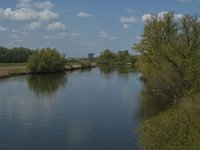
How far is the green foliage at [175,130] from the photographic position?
13555 mm

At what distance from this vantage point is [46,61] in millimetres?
88188

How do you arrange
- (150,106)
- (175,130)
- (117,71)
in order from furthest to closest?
(117,71) < (150,106) < (175,130)

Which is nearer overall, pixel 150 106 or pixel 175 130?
pixel 175 130

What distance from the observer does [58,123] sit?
27.0 meters

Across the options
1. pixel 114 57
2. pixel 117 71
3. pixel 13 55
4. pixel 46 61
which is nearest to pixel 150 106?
pixel 46 61

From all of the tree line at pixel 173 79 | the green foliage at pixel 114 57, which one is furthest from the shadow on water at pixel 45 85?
the green foliage at pixel 114 57

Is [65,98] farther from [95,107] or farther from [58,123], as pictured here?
[58,123]

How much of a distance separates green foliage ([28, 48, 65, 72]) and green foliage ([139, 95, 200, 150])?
70.4m

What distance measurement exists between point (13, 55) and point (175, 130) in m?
140

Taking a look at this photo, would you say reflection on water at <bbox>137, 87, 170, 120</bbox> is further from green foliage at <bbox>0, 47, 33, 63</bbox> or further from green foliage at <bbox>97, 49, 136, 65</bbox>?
green foliage at <bbox>97, 49, 136, 65</bbox>

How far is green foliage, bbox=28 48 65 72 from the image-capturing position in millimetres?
85575

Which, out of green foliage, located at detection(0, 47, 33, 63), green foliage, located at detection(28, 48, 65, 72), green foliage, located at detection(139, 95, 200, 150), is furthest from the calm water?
green foliage, located at detection(0, 47, 33, 63)

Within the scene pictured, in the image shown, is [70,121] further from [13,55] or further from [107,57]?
[107,57]

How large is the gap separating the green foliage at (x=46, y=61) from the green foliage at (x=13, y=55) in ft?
170
